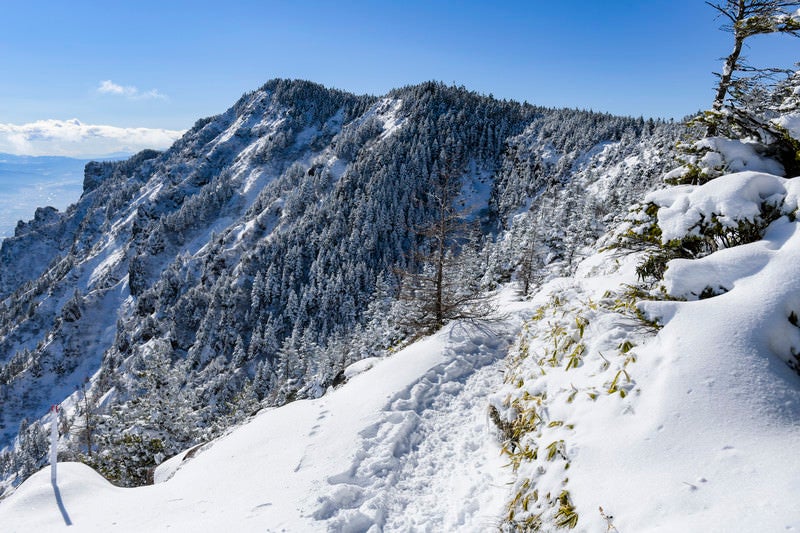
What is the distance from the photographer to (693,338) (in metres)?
5.74

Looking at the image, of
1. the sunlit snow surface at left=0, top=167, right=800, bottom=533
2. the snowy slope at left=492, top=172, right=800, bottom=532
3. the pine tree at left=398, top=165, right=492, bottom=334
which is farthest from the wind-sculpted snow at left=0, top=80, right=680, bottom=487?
the snowy slope at left=492, top=172, right=800, bottom=532

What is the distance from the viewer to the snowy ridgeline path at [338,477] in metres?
6.36

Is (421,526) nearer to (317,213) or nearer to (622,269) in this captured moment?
(622,269)

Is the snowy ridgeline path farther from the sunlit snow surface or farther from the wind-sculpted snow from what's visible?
the wind-sculpted snow

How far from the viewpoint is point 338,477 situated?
7.22m

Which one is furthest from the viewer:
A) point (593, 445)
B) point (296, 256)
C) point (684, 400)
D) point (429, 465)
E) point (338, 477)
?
point (296, 256)

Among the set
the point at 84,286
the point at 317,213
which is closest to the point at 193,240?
the point at 84,286

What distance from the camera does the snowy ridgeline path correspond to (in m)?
6.36

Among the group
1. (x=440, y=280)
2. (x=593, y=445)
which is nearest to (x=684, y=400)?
(x=593, y=445)

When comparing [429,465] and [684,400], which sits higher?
[684,400]

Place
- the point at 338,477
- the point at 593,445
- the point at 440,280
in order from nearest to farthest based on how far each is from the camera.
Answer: the point at 593,445 → the point at 338,477 → the point at 440,280

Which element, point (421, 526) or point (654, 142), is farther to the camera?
point (654, 142)

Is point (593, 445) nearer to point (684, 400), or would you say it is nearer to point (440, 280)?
point (684, 400)

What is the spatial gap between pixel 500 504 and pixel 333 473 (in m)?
3.15
